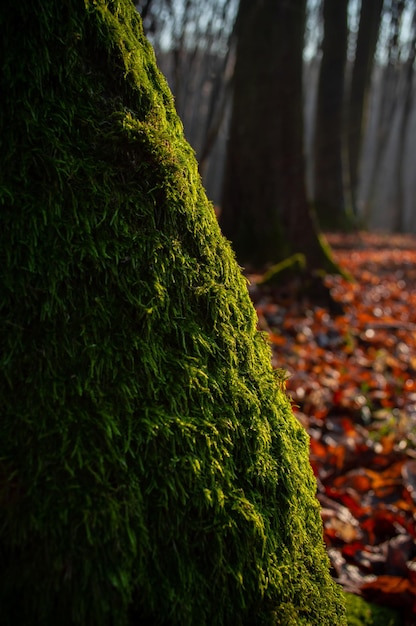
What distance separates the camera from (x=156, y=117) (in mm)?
1005

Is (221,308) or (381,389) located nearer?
(221,308)

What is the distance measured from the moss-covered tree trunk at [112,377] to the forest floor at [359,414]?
45cm

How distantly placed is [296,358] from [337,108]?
22.8ft

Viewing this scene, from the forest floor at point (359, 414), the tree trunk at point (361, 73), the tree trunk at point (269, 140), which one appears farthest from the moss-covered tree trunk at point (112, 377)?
the tree trunk at point (361, 73)

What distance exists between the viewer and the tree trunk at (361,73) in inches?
445

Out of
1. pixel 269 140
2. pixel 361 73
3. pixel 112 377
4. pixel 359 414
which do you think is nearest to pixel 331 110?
pixel 361 73

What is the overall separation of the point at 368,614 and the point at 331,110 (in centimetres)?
892

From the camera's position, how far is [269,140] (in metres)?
4.92

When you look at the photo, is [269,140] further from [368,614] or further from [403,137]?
[403,137]

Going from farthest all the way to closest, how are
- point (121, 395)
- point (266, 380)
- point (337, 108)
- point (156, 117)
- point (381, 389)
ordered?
point (337, 108), point (381, 389), point (266, 380), point (156, 117), point (121, 395)

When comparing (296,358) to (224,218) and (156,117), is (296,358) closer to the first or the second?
(224,218)

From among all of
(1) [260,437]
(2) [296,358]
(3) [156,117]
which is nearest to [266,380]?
(1) [260,437]

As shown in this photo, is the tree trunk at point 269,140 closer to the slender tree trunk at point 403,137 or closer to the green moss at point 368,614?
the green moss at point 368,614

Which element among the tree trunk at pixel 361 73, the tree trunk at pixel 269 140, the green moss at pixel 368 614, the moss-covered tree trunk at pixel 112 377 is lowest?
the green moss at pixel 368 614
